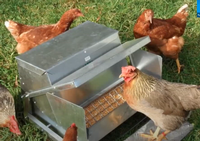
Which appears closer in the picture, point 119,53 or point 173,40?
point 119,53

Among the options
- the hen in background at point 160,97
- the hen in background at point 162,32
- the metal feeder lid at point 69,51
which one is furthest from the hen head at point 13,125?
the hen in background at point 162,32

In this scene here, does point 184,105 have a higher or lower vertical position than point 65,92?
lower

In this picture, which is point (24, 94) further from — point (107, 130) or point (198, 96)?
point (198, 96)

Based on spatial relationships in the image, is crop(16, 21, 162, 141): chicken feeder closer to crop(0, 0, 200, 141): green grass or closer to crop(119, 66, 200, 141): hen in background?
crop(119, 66, 200, 141): hen in background

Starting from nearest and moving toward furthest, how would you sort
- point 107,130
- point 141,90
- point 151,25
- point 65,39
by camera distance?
point 141,90
point 107,130
point 65,39
point 151,25

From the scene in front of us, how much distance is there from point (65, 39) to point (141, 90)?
99 cm

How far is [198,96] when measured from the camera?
2.67 metres

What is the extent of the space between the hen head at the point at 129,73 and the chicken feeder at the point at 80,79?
16 centimetres

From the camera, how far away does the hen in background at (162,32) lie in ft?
12.1

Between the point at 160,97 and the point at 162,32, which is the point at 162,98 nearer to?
the point at 160,97

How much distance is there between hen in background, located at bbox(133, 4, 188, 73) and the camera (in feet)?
12.1

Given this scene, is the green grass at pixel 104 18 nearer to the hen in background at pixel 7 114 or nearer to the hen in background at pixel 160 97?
the hen in background at pixel 7 114

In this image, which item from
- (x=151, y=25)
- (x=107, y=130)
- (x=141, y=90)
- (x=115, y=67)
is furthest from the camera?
(x=151, y=25)

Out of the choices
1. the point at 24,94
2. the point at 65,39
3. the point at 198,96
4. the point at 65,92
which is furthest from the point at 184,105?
the point at 24,94
